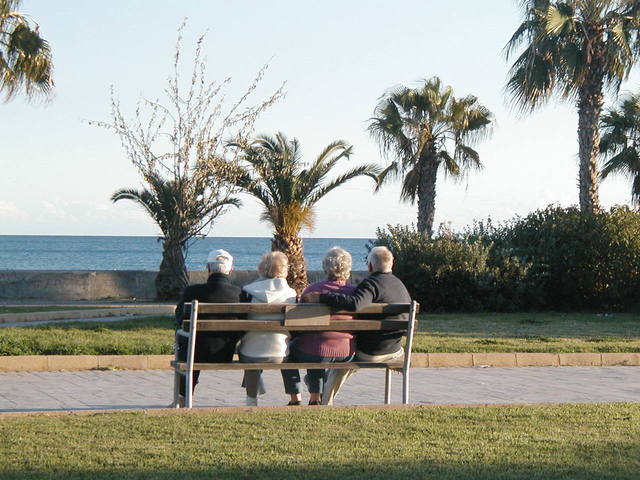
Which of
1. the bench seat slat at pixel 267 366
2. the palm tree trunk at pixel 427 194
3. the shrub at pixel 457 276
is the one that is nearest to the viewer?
the bench seat slat at pixel 267 366

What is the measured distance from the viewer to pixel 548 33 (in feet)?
84.9

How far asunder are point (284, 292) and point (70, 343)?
16.5 feet

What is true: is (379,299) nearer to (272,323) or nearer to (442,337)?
(272,323)

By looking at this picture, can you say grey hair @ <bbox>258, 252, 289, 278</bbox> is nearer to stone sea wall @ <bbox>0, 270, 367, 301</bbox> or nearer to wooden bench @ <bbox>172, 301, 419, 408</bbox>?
wooden bench @ <bbox>172, 301, 419, 408</bbox>

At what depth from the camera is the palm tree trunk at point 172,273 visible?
2459 cm

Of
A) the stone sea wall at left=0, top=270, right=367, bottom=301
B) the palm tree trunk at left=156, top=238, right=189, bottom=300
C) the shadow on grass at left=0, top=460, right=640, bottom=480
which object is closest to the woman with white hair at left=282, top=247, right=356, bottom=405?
the shadow on grass at left=0, top=460, right=640, bottom=480

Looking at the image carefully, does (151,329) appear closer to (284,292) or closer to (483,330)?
(483,330)

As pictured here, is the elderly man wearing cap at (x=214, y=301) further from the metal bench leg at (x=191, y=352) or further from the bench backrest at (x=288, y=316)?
the metal bench leg at (x=191, y=352)

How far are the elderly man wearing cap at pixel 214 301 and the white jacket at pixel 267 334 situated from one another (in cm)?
12

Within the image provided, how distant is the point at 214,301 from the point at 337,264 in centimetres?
109

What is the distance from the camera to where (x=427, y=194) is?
104ft

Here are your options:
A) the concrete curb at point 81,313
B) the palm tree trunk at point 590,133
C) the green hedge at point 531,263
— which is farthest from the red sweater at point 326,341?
the palm tree trunk at point 590,133

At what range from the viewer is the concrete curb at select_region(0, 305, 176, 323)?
1706cm

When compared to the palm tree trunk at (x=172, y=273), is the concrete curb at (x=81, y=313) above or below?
below
